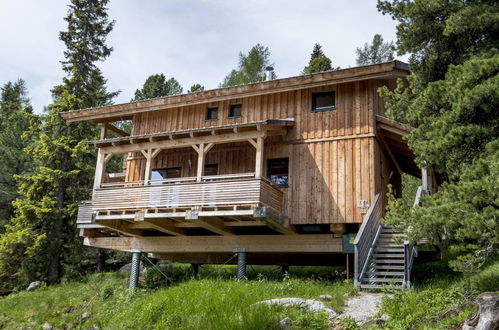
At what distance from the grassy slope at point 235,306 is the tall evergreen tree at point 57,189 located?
4.52 metres

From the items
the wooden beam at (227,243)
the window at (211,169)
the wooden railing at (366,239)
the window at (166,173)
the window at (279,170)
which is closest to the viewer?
the wooden railing at (366,239)

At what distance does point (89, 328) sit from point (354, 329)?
8.47 meters

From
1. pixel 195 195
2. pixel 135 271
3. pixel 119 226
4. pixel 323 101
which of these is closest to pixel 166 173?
pixel 119 226

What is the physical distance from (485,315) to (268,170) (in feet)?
34.4

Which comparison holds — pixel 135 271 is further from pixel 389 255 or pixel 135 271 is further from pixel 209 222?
pixel 389 255

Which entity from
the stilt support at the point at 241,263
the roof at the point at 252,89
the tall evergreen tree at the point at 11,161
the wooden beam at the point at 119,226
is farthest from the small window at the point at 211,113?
the tall evergreen tree at the point at 11,161

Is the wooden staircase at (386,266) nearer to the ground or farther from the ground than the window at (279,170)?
nearer to the ground

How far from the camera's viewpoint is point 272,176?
677 inches

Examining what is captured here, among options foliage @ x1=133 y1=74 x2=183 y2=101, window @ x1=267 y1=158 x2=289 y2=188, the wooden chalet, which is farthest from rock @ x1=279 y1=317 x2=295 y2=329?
foliage @ x1=133 y1=74 x2=183 y2=101

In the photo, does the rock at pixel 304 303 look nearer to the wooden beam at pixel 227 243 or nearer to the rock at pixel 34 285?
the wooden beam at pixel 227 243

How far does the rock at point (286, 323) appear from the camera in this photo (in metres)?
9.22

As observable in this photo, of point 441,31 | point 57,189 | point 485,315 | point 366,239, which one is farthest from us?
point 57,189

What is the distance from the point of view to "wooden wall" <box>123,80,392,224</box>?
15.7m

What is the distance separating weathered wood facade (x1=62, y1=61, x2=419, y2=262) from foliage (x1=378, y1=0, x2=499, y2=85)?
384cm
